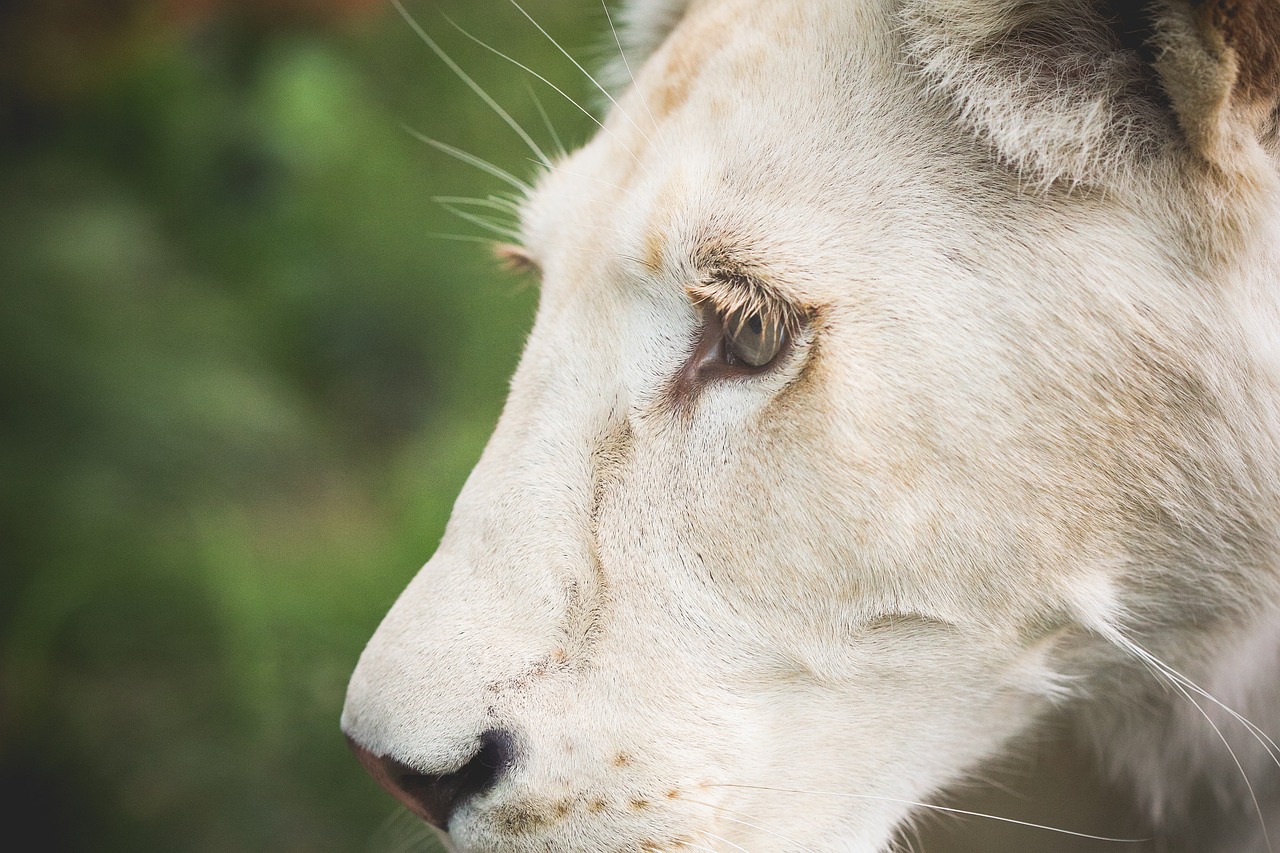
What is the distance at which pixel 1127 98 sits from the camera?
46.8 inches

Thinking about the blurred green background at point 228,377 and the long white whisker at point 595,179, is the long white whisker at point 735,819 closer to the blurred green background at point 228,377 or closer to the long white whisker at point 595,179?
the long white whisker at point 595,179

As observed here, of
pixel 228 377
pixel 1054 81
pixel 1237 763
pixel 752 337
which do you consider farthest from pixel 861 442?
pixel 228 377

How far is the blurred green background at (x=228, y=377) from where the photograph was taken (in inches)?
114

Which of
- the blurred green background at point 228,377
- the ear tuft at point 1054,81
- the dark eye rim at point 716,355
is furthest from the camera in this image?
the blurred green background at point 228,377

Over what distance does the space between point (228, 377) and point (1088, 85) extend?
125 inches

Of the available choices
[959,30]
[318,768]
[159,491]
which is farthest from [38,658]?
[959,30]

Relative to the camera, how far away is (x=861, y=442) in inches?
47.9

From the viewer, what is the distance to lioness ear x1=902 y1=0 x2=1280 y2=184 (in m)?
1.11

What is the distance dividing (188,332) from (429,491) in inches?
45.6

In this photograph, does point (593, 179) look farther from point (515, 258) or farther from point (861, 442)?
point (861, 442)

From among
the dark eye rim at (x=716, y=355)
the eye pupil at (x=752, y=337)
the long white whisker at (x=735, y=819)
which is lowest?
the long white whisker at (x=735, y=819)

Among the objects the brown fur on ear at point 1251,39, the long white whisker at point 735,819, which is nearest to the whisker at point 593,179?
the brown fur on ear at point 1251,39

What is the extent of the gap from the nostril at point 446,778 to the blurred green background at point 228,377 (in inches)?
43.2

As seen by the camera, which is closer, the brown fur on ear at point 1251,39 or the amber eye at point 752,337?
the brown fur on ear at point 1251,39
